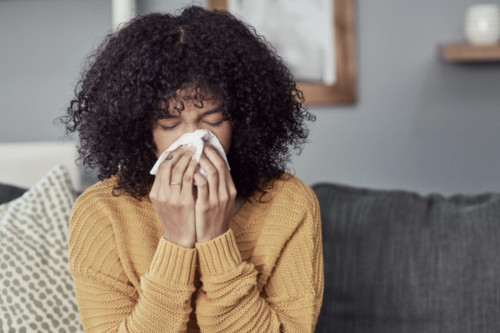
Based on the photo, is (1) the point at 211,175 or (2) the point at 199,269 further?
(2) the point at 199,269

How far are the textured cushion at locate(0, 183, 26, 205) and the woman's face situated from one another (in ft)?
2.11

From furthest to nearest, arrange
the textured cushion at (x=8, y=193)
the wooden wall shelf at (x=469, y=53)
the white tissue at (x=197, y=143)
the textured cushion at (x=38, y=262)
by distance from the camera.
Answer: the wooden wall shelf at (x=469, y=53)
the textured cushion at (x=8, y=193)
the textured cushion at (x=38, y=262)
the white tissue at (x=197, y=143)

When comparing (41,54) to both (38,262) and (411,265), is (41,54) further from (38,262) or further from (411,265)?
(411,265)

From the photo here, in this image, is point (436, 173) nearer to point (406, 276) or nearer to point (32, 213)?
point (406, 276)

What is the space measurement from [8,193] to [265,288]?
71 cm

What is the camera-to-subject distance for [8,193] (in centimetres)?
153

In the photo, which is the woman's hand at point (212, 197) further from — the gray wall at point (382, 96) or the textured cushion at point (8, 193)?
the gray wall at point (382, 96)

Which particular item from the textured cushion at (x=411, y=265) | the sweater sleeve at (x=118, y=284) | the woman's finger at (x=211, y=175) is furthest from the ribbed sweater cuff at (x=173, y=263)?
the textured cushion at (x=411, y=265)

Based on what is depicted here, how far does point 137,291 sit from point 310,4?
5.14ft

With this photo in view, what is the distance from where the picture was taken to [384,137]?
2.45 m

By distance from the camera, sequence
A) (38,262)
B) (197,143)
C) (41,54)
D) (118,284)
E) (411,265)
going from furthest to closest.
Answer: (41,54) < (411,265) < (38,262) < (118,284) < (197,143)

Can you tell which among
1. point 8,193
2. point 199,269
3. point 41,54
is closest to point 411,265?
point 199,269

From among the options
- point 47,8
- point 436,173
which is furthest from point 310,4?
point 47,8

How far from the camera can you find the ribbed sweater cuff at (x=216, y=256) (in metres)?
1.03
